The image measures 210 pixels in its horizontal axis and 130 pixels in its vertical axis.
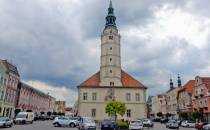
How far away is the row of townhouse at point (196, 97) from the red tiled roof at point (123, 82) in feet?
44.8

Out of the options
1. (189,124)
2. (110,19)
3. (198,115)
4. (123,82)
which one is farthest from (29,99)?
(198,115)

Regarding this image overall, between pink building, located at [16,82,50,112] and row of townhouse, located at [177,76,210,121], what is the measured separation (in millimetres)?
45194

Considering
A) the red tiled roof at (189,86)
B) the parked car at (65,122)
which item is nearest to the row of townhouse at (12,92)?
the parked car at (65,122)

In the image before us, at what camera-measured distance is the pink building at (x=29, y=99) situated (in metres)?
78.8

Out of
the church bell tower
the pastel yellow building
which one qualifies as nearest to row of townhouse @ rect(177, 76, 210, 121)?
the pastel yellow building

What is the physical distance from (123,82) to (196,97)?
19.8 m

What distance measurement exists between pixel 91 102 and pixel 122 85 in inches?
382

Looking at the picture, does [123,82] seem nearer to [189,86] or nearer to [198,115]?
[189,86]

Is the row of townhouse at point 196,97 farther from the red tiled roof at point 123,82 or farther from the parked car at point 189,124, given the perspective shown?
the red tiled roof at point 123,82

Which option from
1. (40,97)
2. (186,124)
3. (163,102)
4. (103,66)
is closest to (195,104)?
(186,124)

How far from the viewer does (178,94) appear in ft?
306

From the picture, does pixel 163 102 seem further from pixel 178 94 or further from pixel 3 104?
pixel 3 104

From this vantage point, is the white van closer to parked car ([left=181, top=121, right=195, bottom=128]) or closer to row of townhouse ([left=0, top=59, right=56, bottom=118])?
row of townhouse ([left=0, top=59, right=56, bottom=118])

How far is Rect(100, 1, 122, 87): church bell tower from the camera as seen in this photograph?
77.8m
